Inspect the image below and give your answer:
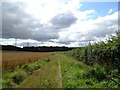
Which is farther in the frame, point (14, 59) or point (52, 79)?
point (14, 59)

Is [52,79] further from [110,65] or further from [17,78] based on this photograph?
[17,78]

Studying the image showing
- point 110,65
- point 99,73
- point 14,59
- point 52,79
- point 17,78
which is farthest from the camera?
point 14,59

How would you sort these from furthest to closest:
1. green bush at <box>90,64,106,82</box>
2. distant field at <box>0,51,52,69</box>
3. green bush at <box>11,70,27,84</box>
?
distant field at <box>0,51,52,69</box> → green bush at <box>11,70,27,84</box> → green bush at <box>90,64,106,82</box>

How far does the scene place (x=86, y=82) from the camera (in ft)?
52.1

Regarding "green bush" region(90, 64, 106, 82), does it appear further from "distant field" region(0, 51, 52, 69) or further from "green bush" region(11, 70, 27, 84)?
"distant field" region(0, 51, 52, 69)

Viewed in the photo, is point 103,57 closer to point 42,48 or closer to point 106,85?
point 106,85

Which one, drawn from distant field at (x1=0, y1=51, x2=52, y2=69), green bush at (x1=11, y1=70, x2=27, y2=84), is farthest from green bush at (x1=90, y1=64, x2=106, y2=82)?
distant field at (x1=0, y1=51, x2=52, y2=69)

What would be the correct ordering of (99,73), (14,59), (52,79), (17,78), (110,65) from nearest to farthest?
1. (110,65)
2. (52,79)
3. (99,73)
4. (17,78)
5. (14,59)

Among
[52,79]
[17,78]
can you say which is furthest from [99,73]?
[17,78]

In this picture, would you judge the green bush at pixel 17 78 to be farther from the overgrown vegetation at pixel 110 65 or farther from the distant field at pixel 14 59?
the distant field at pixel 14 59

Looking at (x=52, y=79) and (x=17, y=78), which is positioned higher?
(x=52, y=79)

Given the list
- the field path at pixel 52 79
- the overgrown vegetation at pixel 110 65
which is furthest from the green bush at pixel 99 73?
the field path at pixel 52 79

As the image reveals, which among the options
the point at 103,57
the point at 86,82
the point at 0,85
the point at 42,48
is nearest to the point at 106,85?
the point at 86,82

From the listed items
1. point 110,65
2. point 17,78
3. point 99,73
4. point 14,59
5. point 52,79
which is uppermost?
point 110,65
